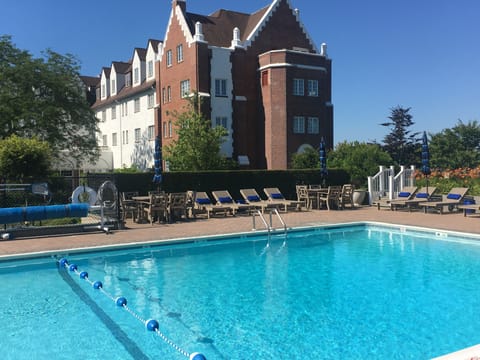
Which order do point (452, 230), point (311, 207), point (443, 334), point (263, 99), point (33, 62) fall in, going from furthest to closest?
point (263, 99) < point (33, 62) < point (311, 207) < point (452, 230) < point (443, 334)

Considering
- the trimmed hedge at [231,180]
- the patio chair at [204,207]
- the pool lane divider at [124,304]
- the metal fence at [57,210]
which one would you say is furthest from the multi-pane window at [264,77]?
the pool lane divider at [124,304]

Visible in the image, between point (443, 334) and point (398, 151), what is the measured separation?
6324 centimetres

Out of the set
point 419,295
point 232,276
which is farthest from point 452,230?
point 232,276

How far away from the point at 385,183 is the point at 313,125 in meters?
10.7

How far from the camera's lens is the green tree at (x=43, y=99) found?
105 ft

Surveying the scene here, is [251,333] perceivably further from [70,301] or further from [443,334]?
[70,301]

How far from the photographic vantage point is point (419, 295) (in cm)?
911

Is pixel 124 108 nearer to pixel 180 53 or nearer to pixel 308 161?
pixel 180 53

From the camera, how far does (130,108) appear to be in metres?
45.2

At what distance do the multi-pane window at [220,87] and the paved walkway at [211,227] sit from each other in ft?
51.6

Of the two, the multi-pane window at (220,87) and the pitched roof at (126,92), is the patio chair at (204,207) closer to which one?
the multi-pane window at (220,87)

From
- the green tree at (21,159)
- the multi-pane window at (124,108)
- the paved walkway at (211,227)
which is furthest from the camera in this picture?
the multi-pane window at (124,108)

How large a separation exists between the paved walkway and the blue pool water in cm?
74

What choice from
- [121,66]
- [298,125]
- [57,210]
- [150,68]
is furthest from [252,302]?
[121,66]
